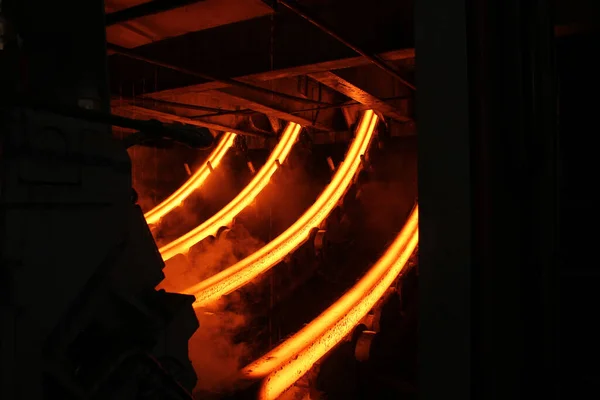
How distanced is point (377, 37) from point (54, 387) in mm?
3091

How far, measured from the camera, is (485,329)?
170 cm

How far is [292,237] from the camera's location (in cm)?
584

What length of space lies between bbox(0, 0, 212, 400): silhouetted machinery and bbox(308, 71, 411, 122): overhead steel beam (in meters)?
2.93

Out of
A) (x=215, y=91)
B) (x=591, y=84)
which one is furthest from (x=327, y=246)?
(x=591, y=84)

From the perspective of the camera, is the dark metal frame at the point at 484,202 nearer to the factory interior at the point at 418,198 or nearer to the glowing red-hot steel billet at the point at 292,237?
the factory interior at the point at 418,198

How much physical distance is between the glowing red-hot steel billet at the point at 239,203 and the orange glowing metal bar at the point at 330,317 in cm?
223

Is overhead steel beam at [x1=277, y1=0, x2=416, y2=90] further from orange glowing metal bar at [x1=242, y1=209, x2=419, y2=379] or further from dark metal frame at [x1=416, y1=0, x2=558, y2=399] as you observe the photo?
orange glowing metal bar at [x1=242, y1=209, x2=419, y2=379]

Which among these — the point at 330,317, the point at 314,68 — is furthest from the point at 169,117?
the point at 330,317

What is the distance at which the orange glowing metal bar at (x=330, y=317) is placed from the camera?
11.5 ft

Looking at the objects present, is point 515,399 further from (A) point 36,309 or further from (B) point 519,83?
(A) point 36,309

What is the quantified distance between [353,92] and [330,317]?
89.8 inches

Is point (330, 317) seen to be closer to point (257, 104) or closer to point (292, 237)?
point (292, 237)

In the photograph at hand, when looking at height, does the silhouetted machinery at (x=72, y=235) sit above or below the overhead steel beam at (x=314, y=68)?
below

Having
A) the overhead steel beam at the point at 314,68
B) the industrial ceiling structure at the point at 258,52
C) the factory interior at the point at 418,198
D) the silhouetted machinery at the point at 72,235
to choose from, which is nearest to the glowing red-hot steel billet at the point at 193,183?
the industrial ceiling structure at the point at 258,52
